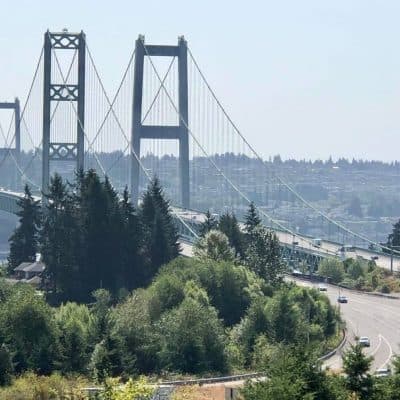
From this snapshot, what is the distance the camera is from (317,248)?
103 m

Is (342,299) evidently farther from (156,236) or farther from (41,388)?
(41,388)

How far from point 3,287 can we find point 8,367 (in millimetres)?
13270

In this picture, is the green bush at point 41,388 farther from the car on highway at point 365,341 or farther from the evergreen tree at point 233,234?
Answer: the evergreen tree at point 233,234

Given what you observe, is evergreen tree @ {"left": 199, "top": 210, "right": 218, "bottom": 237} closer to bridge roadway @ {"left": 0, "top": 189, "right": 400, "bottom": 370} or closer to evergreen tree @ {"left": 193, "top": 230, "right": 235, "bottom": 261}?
bridge roadway @ {"left": 0, "top": 189, "right": 400, "bottom": 370}

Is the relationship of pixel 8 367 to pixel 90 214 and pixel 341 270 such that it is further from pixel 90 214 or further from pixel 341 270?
pixel 341 270

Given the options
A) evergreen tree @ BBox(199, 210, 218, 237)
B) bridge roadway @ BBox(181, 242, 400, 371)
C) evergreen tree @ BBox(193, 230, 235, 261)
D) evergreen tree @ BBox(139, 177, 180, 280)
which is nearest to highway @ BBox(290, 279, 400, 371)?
bridge roadway @ BBox(181, 242, 400, 371)

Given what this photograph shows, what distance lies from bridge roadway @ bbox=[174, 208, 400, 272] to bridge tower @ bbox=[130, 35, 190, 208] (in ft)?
11.1

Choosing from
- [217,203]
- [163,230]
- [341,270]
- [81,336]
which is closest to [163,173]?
[217,203]

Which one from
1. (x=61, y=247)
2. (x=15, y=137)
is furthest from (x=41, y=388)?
(x=15, y=137)

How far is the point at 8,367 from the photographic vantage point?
169 ft

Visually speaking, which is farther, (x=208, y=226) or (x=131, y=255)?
(x=208, y=226)

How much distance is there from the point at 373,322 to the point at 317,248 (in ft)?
110

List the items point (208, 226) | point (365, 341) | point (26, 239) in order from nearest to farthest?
point (365, 341) → point (26, 239) → point (208, 226)

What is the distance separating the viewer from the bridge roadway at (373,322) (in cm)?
6050
